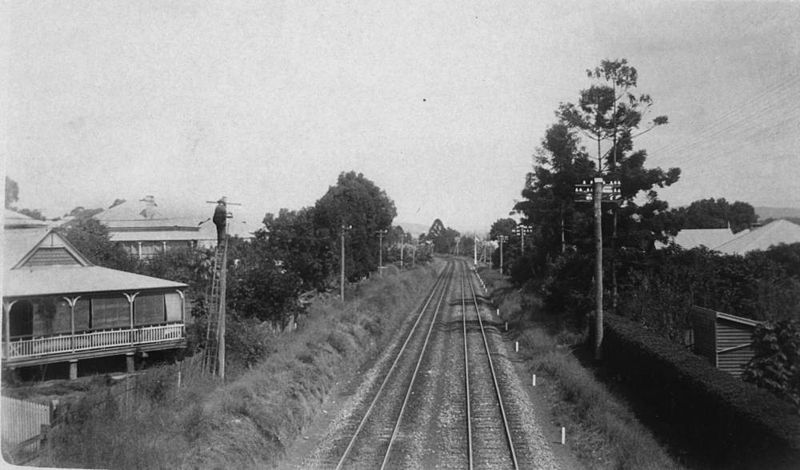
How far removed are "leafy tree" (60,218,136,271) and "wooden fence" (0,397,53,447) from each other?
70.6ft

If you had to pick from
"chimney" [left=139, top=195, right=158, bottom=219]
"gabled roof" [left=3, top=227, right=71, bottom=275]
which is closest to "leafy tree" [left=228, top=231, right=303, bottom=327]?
"gabled roof" [left=3, top=227, right=71, bottom=275]

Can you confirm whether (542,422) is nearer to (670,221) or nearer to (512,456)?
(512,456)

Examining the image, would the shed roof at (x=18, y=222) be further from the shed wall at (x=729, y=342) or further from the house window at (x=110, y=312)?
the shed wall at (x=729, y=342)

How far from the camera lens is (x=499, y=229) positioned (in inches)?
4722

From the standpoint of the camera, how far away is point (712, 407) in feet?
35.6

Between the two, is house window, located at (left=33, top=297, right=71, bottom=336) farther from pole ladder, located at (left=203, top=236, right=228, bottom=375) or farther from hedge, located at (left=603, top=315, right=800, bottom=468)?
hedge, located at (left=603, top=315, right=800, bottom=468)

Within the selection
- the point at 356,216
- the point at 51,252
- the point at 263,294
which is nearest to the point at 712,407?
the point at 51,252

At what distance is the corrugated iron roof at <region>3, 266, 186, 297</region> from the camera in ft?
53.4

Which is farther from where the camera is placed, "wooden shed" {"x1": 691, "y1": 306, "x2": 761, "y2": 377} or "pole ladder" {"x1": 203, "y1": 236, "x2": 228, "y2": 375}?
"wooden shed" {"x1": 691, "y1": 306, "x2": 761, "y2": 377}

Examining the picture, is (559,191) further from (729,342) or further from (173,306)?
(173,306)

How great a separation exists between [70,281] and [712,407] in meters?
19.9

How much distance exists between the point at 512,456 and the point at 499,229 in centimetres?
11076

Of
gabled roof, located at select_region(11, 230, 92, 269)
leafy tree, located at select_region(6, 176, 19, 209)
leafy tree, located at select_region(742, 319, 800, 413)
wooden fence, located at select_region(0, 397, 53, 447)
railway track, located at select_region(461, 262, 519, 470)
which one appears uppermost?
leafy tree, located at select_region(6, 176, 19, 209)

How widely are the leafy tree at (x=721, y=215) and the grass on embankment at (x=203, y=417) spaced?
65.5 meters
